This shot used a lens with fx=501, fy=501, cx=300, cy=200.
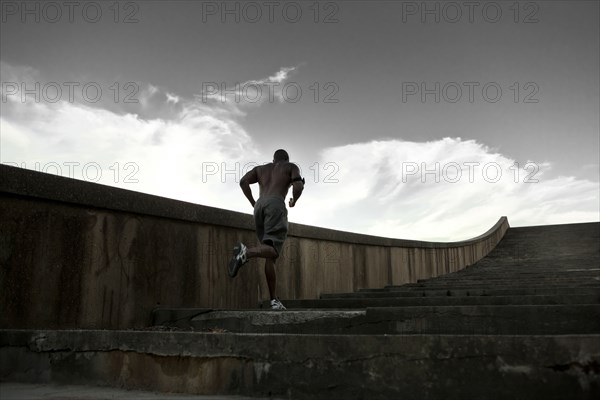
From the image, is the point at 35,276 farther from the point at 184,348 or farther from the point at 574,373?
the point at 574,373

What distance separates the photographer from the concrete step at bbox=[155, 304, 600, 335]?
119 inches

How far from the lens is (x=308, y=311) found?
364cm

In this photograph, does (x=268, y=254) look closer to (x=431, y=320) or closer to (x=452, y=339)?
(x=431, y=320)

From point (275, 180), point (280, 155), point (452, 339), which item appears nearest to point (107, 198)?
point (275, 180)

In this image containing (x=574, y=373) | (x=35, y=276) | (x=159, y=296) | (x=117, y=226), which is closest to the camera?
(x=574, y=373)

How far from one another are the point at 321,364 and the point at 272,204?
2503 mm

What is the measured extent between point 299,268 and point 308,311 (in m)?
2.78

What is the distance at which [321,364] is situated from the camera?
88.4 inches

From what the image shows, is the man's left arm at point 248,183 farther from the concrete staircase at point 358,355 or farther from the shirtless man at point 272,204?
the concrete staircase at point 358,355

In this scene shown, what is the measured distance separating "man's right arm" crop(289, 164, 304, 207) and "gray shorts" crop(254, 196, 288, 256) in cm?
10

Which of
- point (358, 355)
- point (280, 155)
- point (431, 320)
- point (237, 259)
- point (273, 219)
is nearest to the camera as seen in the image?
point (358, 355)

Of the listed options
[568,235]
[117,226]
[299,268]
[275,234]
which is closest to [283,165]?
[275,234]

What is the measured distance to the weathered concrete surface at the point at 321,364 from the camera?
1968mm

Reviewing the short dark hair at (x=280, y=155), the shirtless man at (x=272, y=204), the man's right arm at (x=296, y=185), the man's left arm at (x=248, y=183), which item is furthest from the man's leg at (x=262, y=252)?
the short dark hair at (x=280, y=155)
